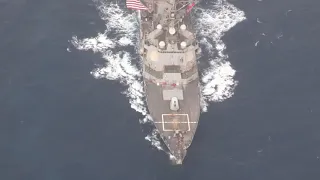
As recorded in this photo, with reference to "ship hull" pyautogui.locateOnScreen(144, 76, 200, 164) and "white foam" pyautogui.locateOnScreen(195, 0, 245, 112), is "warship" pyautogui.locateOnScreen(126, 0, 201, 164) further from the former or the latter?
"white foam" pyautogui.locateOnScreen(195, 0, 245, 112)

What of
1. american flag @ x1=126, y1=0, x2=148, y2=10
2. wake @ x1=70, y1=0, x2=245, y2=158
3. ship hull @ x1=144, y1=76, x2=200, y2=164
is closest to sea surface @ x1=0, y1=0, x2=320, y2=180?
wake @ x1=70, y1=0, x2=245, y2=158

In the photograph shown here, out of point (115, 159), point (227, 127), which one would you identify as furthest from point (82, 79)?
point (227, 127)

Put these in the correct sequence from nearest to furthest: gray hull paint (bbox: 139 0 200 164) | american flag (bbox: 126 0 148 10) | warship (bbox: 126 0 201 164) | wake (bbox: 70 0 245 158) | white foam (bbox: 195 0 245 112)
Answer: warship (bbox: 126 0 201 164) < gray hull paint (bbox: 139 0 200 164) < wake (bbox: 70 0 245 158) < american flag (bbox: 126 0 148 10) < white foam (bbox: 195 0 245 112)

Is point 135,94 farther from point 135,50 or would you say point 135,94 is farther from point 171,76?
point 135,50

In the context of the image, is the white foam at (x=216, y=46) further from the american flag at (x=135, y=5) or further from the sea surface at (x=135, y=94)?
the american flag at (x=135, y=5)

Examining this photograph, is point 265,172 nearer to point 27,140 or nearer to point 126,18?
point 27,140

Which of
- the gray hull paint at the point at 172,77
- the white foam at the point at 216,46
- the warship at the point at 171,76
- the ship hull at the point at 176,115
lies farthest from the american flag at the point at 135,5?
the white foam at the point at 216,46

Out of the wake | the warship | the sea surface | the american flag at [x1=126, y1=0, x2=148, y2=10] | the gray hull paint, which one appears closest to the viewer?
the sea surface
